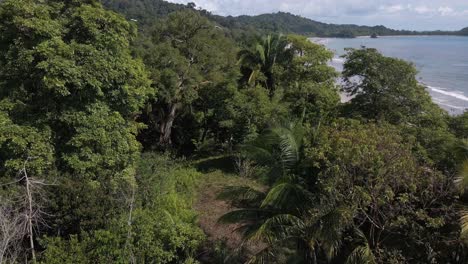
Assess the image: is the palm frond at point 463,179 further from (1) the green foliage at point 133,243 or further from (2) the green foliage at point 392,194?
(1) the green foliage at point 133,243

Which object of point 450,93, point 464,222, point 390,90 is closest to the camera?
point 464,222

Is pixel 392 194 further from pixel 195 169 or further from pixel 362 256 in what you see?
pixel 195 169

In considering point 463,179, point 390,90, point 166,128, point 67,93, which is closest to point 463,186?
point 463,179

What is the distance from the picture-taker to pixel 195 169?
1883 cm

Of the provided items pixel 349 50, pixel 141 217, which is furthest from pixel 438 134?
pixel 141 217

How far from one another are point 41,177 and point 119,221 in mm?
2897

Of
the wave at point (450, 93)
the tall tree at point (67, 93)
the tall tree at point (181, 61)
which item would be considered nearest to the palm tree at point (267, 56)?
the tall tree at point (181, 61)

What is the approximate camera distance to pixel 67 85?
36.4ft

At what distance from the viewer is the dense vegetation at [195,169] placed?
705 centimetres

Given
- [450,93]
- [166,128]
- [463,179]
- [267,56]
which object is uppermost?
[463,179]

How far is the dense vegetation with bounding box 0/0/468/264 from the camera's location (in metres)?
7.05

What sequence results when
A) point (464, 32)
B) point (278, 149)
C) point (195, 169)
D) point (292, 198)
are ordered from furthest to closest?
point (464, 32) → point (195, 169) → point (278, 149) → point (292, 198)

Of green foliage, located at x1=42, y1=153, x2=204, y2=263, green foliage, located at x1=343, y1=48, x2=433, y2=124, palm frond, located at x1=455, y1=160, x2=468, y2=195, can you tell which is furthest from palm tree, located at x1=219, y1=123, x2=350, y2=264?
green foliage, located at x1=343, y1=48, x2=433, y2=124

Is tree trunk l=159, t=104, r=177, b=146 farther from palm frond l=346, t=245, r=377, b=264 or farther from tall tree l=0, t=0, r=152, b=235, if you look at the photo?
palm frond l=346, t=245, r=377, b=264
